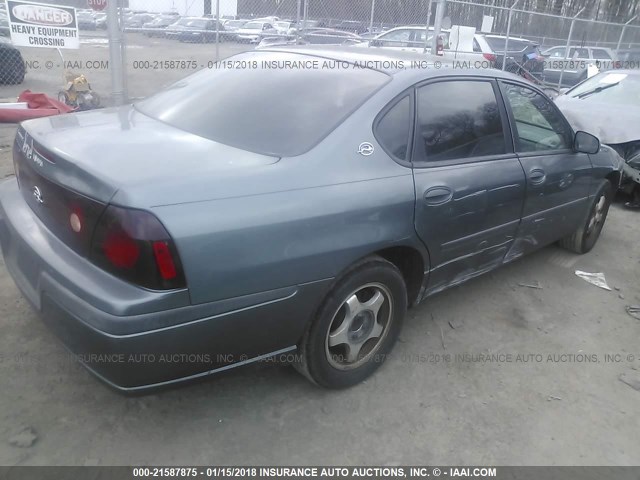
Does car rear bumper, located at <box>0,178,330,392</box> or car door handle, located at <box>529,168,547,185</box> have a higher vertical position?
car door handle, located at <box>529,168,547,185</box>

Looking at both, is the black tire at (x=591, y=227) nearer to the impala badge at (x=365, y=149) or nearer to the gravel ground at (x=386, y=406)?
the gravel ground at (x=386, y=406)

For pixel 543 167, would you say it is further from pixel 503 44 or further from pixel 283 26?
pixel 283 26

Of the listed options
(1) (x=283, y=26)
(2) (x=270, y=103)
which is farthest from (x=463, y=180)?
(1) (x=283, y=26)

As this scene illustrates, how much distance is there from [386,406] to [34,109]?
6.51 meters

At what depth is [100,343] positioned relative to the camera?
1.86 meters

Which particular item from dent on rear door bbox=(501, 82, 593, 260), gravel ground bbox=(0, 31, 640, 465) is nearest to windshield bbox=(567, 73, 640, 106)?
dent on rear door bbox=(501, 82, 593, 260)

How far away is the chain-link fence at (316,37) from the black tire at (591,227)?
5.72 meters

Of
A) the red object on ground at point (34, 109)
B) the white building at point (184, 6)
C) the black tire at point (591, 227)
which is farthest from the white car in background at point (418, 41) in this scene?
the black tire at point (591, 227)

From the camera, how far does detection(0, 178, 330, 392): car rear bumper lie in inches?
72.6

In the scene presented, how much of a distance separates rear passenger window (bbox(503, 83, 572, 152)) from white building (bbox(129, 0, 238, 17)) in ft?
32.0

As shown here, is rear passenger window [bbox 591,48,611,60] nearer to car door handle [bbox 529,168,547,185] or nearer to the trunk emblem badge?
car door handle [bbox 529,168,547,185]

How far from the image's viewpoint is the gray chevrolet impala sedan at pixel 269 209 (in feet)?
6.16

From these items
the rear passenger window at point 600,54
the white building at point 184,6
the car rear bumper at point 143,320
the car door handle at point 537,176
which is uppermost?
the white building at point 184,6

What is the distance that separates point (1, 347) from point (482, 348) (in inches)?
106
